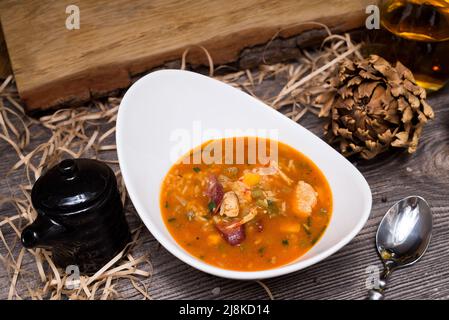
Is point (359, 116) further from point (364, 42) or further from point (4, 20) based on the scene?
point (4, 20)

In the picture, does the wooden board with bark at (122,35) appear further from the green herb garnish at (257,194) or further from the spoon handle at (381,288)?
the spoon handle at (381,288)

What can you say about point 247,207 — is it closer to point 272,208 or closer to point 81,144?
point 272,208

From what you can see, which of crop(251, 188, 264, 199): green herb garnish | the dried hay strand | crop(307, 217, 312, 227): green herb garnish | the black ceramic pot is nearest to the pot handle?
the black ceramic pot

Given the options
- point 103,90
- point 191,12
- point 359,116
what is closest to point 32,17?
point 103,90

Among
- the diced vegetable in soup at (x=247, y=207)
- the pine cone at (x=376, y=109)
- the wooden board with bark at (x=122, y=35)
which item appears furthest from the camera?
the wooden board with bark at (x=122, y=35)

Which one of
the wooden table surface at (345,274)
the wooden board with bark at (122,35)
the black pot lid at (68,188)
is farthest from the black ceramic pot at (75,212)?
the wooden board with bark at (122,35)

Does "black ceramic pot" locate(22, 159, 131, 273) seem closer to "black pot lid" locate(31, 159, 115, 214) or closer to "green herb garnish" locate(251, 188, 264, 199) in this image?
"black pot lid" locate(31, 159, 115, 214)
